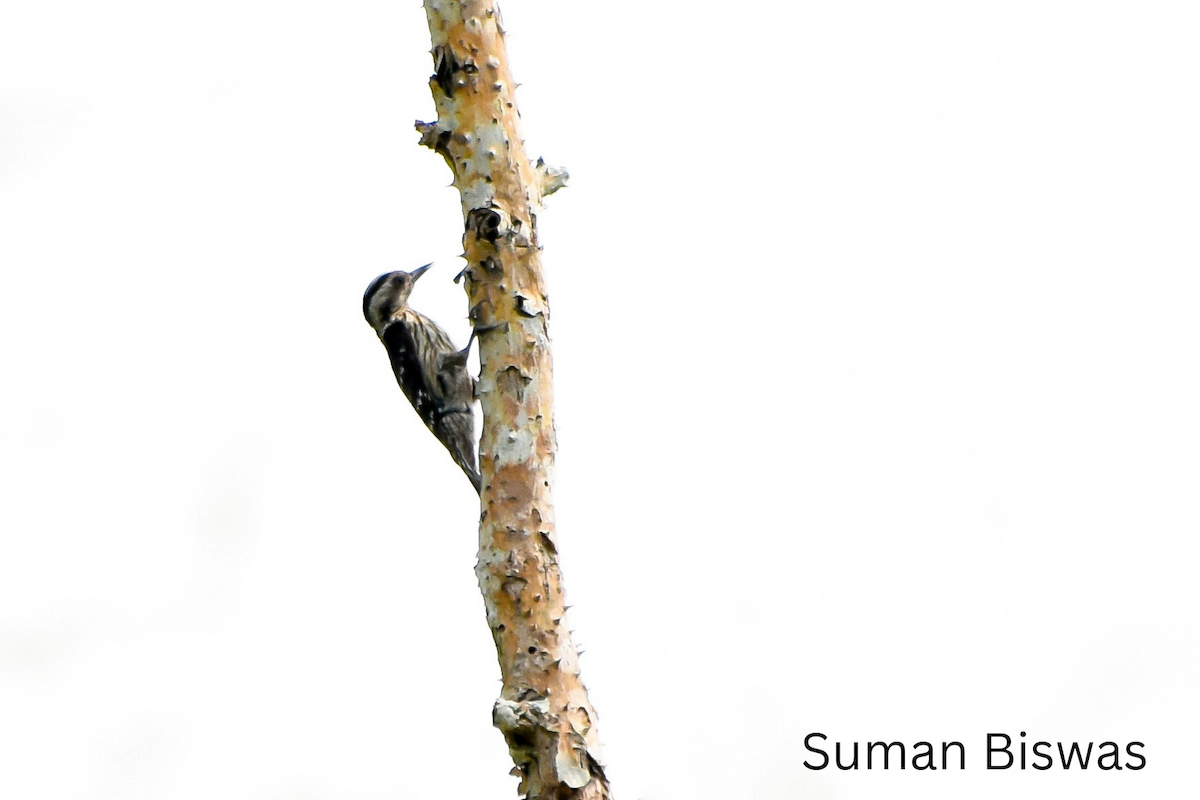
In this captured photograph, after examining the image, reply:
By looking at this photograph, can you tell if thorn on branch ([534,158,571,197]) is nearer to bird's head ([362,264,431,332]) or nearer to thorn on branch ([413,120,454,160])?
thorn on branch ([413,120,454,160])

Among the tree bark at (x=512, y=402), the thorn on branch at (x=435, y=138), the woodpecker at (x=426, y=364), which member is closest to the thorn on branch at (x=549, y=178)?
the tree bark at (x=512, y=402)

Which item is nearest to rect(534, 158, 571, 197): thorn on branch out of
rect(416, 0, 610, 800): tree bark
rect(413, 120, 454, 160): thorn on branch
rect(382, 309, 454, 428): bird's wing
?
rect(416, 0, 610, 800): tree bark

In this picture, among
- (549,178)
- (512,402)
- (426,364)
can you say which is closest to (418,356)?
(426,364)

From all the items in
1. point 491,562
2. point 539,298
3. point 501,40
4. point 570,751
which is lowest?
point 570,751

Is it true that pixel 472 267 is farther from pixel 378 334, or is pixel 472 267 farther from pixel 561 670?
pixel 378 334

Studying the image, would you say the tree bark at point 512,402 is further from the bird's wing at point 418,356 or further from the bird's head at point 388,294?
the bird's head at point 388,294

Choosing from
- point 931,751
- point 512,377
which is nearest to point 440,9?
point 512,377

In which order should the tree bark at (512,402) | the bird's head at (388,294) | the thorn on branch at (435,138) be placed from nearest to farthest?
1. the tree bark at (512,402)
2. the thorn on branch at (435,138)
3. the bird's head at (388,294)
